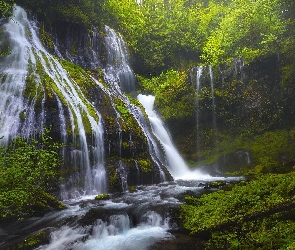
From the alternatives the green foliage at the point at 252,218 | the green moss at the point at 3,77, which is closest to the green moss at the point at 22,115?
the green moss at the point at 3,77

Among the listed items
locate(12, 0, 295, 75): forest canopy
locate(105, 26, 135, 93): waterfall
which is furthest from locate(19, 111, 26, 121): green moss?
locate(12, 0, 295, 75): forest canopy

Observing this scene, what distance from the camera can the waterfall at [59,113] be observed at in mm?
11850

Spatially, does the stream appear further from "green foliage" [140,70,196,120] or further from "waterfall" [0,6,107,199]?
"green foliage" [140,70,196,120]

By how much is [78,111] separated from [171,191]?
5990 millimetres

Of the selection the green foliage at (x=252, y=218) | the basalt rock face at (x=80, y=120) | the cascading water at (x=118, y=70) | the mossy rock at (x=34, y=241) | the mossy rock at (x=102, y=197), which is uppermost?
the cascading water at (x=118, y=70)

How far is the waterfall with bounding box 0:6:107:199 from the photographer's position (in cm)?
1185

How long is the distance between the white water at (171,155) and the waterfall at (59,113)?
4.99 metres

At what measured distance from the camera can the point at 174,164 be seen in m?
16.5

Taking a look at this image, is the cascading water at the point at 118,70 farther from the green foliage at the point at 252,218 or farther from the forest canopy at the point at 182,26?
the green foliage at the point at 252,218

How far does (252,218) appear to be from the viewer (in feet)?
20.0

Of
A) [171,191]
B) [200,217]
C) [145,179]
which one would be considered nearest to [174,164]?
[145,179]

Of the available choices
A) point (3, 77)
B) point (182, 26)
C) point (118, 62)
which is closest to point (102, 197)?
point (3, 77)

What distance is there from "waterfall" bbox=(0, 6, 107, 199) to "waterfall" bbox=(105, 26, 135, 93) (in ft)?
19.6

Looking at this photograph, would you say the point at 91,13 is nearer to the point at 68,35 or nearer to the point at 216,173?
the point at 68,35
